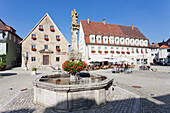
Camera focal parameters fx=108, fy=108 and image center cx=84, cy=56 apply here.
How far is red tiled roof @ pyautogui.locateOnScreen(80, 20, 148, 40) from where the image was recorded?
34.2 meters

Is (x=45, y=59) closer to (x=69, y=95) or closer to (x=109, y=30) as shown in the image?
(x=109, y=30)

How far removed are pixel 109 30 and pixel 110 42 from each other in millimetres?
5166

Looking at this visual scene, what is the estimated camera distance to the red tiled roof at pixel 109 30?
34209 millimetres

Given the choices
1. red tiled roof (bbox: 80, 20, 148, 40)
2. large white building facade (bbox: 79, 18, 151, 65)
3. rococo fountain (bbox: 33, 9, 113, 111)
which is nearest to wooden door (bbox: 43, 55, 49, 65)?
large white building facade (bbox: 79, 18, 151, 65)

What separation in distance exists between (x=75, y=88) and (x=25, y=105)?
3.10 m

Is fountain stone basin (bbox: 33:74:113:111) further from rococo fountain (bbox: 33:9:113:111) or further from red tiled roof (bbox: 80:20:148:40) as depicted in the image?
red tiled roof (bbox: 80:20:148:40)

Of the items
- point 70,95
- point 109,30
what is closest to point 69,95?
point 70,95

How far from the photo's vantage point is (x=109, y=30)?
36781 mm

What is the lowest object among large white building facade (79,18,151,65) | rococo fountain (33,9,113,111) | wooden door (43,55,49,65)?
rococo fountain (33,9,113,111)

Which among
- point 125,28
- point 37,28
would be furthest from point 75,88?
point 125,28

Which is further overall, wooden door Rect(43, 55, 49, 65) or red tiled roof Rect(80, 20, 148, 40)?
red tiled roof Rect(80, 20, 148, 40)

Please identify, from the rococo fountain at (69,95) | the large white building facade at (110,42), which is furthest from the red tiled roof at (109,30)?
the rococo fountain at (69,95)

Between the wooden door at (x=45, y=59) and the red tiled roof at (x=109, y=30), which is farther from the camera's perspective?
the red tiled roof at (x=109, y=30)

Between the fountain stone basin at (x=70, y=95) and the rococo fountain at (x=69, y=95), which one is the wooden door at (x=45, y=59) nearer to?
the rococo fountain at (x=69, y=95)
